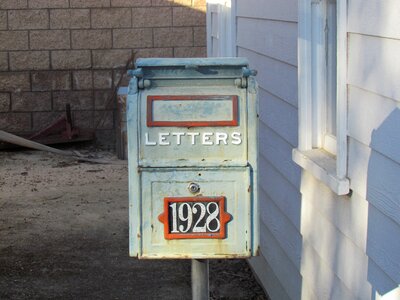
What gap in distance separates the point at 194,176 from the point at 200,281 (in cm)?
38

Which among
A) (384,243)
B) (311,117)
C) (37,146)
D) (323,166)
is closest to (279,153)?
(311,117)

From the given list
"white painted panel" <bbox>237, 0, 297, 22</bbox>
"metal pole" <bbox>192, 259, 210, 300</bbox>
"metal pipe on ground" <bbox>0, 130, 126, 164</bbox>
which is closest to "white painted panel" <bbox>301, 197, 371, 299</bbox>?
"metal pole" <bbox>192, 259, 210, 300</bbox>

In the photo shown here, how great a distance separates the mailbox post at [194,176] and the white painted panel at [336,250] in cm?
48

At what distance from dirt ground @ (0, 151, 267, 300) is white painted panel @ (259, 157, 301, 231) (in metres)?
0.78

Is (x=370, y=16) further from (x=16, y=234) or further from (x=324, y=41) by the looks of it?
A: (x=16, y=234)

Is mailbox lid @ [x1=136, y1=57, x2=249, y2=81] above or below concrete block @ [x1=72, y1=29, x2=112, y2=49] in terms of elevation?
below

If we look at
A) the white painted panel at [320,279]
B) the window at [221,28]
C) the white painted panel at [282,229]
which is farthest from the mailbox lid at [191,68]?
Answer: the window at [221,28]

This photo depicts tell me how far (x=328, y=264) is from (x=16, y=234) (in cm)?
416

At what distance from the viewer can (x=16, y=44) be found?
11.8 m

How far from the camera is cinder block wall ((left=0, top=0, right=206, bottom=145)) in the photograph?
11.8 metres

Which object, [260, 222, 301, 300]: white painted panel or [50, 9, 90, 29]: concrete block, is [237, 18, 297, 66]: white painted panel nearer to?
[260, 222, 301, 300]: white painted panel

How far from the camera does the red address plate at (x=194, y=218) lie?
3215 millimetres

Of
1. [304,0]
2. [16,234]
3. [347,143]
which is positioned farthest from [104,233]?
[347,143]

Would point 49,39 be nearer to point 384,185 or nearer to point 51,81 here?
point 51,81
